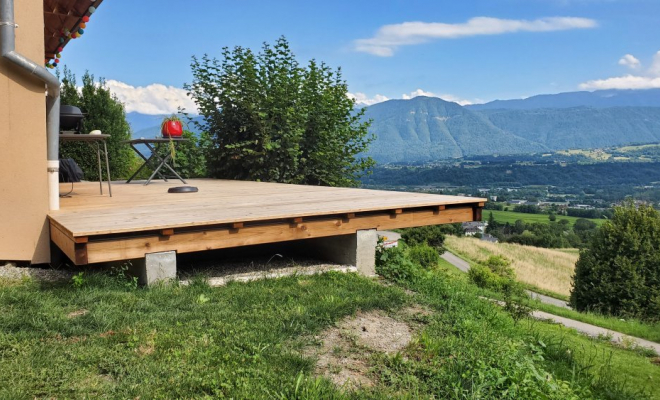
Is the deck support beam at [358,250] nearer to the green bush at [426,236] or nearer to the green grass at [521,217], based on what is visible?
the green bush at [426,236]

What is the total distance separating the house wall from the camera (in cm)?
360

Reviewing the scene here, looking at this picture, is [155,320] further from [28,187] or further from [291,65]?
[291,65]

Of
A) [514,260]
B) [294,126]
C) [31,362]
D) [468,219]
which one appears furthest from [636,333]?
[514,260]

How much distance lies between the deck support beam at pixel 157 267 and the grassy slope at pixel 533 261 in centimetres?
2580

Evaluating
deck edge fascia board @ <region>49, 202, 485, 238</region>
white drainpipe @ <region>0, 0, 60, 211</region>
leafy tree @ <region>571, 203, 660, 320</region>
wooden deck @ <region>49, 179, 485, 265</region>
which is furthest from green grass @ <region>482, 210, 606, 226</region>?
white drainpipe @ <region>0, 0, 60, 211</region>

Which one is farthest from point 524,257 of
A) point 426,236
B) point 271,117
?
point 271,117

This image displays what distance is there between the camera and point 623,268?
14211mm

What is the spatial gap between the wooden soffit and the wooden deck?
2.08 m

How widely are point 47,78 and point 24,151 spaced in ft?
1.80

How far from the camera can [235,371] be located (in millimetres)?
2197

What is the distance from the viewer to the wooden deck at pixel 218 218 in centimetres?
323

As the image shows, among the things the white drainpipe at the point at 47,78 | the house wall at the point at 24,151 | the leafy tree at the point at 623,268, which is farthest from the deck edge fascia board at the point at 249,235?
the leafy tree at the point at 623,268

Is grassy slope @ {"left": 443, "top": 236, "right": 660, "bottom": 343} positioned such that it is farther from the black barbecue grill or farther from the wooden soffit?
the black barbecue grill

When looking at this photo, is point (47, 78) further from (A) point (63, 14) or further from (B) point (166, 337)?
(A) point (63, 14)
